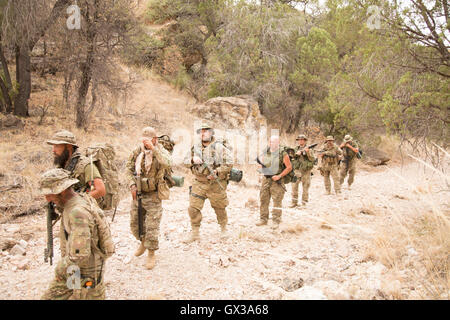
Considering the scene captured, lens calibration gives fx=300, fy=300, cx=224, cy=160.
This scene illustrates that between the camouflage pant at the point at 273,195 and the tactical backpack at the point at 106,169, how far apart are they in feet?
9.37

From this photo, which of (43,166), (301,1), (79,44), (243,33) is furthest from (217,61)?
(43,166)

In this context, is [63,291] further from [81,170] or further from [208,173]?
[208,173]

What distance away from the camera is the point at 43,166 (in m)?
6.89

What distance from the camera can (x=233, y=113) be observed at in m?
12.1

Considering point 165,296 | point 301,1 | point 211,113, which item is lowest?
point 165,296

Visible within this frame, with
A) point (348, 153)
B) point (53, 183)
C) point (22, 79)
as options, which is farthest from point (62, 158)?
point (348, 153)

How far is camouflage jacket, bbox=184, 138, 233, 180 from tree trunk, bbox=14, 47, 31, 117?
6.84 metres

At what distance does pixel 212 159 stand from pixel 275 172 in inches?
54.7

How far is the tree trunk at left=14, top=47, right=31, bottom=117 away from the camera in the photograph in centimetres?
860

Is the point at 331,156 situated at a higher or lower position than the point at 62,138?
lower

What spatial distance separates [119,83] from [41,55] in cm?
372

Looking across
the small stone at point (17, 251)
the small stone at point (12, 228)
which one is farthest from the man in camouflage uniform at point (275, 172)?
the small stone at point (12, 228)

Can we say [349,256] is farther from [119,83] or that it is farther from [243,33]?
[243,33]

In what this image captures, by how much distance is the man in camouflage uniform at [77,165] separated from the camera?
10.2 feet
